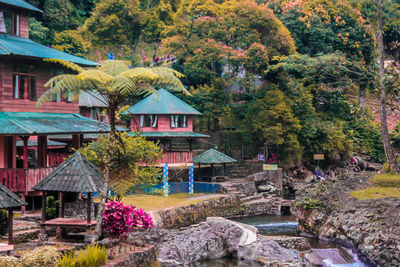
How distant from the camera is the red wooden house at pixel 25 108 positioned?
933 inches

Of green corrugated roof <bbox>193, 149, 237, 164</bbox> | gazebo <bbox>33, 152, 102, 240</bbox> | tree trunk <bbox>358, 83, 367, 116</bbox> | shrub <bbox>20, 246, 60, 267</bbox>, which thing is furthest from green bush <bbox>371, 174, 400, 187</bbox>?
tree trunk <bbox>358, 83, 367, 116</bbox>

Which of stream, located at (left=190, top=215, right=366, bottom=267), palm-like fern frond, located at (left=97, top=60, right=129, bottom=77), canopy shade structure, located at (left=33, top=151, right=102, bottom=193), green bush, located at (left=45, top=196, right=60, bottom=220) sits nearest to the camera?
canopy shade structure, located at (left=33, top=151, right=102, bottom=193)

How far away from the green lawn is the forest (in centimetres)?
1200

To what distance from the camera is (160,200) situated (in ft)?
116

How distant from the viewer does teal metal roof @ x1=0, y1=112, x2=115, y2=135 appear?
23.1 metres

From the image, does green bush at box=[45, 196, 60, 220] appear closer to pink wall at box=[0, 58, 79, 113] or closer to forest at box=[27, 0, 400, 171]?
pink wall at box=[0, 58, 79, 113]

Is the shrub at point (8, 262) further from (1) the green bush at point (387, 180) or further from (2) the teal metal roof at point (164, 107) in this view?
(2) the teal metal roof at point (164, 107)

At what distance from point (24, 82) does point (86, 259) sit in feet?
49.7

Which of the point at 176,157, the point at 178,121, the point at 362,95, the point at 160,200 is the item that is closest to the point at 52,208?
the point at 160,200

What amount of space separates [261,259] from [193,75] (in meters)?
31.6

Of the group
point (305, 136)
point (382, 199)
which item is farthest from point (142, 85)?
point (305, 136)

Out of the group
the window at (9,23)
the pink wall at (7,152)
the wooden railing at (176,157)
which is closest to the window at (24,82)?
the pink wall at (7,152)

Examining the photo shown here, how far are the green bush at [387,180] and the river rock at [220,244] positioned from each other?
766cm

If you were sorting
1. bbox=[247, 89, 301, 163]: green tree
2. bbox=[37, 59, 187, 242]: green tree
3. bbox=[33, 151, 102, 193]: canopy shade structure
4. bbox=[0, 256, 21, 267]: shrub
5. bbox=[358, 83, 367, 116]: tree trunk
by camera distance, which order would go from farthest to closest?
bbox=[358, 83, 367, 116]: tree trunk < bbox=[247, 89, 301, 163]: green tree < bbox=[33, 151, 102, 193]: canopy shade structure < bbox=[37, 59, 187, 242]: green tree < bbox=[0, 256, 21, 267]: shrub
